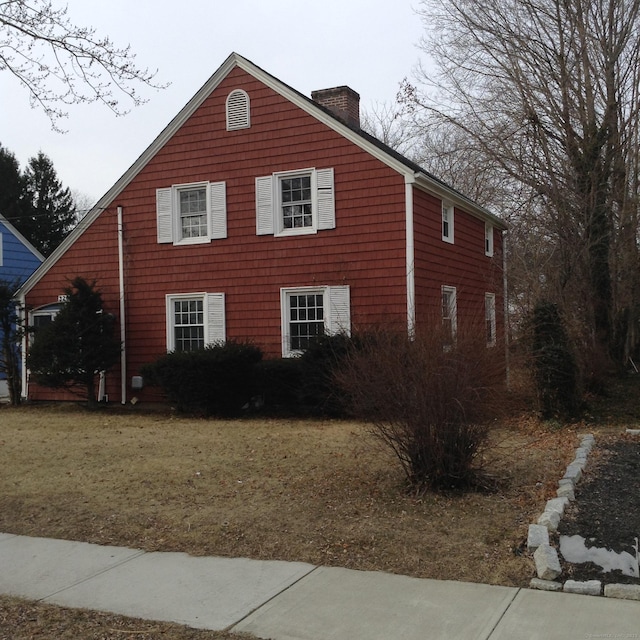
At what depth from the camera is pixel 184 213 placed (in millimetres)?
16469

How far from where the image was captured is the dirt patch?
4816mm

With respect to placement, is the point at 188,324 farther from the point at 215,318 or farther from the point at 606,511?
the point at 606,511

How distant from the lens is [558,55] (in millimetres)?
17188

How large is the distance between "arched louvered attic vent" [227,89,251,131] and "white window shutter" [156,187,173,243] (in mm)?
2238

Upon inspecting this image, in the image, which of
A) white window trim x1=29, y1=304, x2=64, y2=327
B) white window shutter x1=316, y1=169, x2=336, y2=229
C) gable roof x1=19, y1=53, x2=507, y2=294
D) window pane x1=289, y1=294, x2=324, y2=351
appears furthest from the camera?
white window trim x1=29, y1=304, x2=64, y2=327

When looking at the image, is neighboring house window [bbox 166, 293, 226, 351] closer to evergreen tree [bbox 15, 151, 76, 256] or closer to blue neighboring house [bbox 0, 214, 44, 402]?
blue neighboring house [bbox 0, 214, 44, 402]

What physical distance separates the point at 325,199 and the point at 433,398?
28.6ft

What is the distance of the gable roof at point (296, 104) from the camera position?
46.5 ft

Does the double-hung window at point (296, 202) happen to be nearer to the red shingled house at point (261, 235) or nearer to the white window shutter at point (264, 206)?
the red shingled house at point (261, 235)

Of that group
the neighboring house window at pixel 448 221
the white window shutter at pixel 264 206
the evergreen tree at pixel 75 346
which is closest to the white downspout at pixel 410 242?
the neighboring house window at pixel 448 221

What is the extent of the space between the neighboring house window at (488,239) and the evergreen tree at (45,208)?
90.0 ft

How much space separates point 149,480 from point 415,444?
3236mm

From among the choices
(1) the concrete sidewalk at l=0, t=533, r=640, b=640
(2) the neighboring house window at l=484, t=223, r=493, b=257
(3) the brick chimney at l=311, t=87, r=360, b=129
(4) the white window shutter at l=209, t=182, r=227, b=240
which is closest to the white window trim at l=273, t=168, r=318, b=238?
(4) the white window shutter at l=209, t=182, r=227, b=240

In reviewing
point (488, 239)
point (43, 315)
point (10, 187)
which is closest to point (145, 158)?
point (43, 315)
